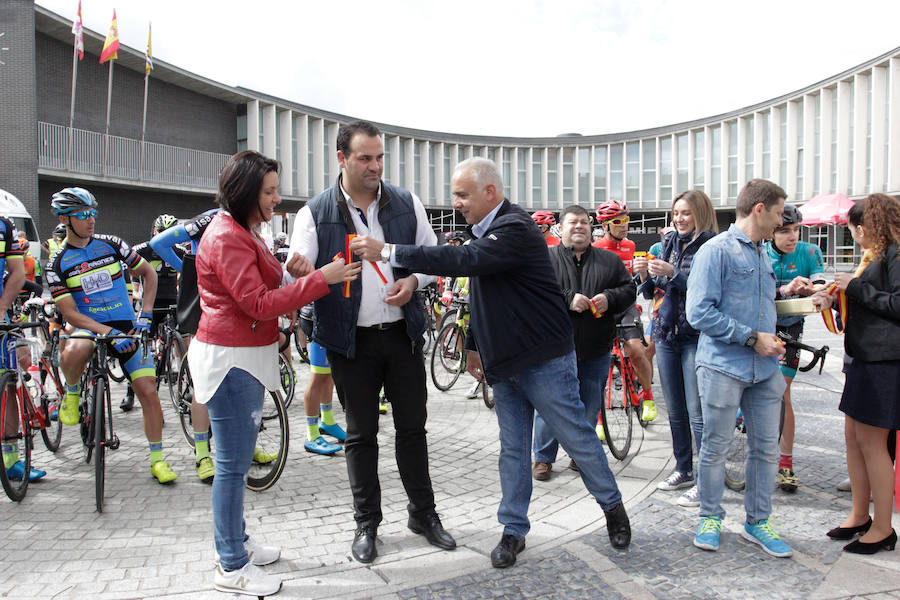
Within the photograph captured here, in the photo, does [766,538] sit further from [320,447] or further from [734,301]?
[320,447]

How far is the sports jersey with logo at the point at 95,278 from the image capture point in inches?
187

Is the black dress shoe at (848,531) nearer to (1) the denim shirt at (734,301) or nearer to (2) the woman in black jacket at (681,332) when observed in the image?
(2) the woman in black jacket at (681,332)

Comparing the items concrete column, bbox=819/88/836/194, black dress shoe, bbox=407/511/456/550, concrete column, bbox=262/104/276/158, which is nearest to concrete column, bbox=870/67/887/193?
concrete column, bbox=819/88/836/194

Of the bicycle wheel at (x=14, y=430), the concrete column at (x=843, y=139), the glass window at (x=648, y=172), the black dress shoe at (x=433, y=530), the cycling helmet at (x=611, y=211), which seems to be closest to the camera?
the black dress shoe at (x=433, y=530)

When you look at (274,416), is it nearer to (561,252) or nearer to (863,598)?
(561,252)

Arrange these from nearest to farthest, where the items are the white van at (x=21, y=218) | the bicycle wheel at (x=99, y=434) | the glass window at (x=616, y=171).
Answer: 1. the bicycle wheel at (x=99, y=434)
2. the white van at (x=21, y=218)
3. the glass window at (x=616, y=171)

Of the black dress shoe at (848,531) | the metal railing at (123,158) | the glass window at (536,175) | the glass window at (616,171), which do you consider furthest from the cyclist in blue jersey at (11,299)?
the glass window at (616,171)

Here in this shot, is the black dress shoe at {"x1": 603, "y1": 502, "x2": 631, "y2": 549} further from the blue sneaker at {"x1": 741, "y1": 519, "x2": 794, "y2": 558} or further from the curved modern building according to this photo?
the curved modern building

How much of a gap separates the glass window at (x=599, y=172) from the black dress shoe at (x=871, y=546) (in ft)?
141

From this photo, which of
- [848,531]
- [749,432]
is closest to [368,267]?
[749,432]

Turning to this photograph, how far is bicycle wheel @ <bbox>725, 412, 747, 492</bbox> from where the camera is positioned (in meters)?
4.40

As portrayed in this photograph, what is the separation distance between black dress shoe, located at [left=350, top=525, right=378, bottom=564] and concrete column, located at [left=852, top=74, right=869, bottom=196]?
36.0m

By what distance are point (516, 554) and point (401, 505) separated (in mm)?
1059

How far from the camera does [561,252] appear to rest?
4.91 m
